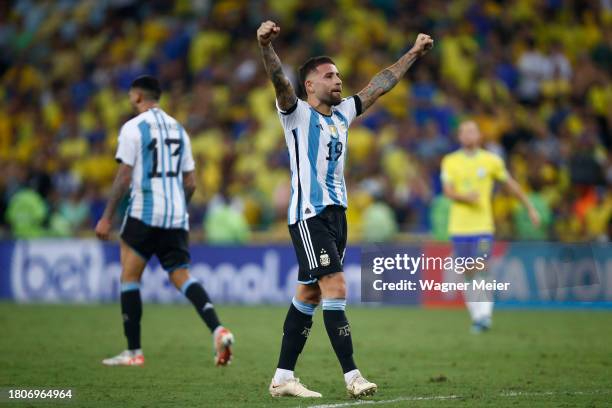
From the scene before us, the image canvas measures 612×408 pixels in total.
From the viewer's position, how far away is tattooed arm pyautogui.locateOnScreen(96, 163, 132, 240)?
31.0 feet


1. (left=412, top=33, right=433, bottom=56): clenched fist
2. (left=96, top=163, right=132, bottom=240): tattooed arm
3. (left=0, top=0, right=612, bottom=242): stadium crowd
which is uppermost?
(left=0, top=0, right=612, bottom=242): stadium crowd

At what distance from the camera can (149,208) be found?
982cm

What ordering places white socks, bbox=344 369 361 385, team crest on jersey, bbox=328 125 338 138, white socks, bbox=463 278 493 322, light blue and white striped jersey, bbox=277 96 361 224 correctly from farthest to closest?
white socks, bbox=463 278 493 322 < team crest on jersey, bbox=328 125 338 138 < light blue and white striped jersey, bbox=277 96 361 224 < white socks, bbox=344 369 361 385

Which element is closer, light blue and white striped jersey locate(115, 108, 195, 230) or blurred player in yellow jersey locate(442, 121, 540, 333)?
light blue and white striped jersey locate(115, 108, 195, 230)

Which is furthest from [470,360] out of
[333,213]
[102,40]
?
[102,40]

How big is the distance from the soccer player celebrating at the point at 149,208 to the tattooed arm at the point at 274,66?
2685mm

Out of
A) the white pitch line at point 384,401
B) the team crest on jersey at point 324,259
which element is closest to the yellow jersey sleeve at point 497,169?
the white pitch line at point 384,401

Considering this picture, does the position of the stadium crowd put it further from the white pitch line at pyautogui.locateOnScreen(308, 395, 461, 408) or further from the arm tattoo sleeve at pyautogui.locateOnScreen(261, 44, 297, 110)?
the arm tattoo sleeve at pyautogui.locateOnScreen(261, 44, 297, 110)

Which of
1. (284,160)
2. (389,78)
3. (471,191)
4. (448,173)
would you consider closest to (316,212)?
(389,78)

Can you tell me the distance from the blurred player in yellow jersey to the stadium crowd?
397 cm

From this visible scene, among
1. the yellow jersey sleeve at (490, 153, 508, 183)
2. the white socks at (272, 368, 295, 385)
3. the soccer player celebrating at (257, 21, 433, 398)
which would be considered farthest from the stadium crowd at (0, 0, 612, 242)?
the white socks at (272, 368, 295, 385)

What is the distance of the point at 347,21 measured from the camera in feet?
72.6

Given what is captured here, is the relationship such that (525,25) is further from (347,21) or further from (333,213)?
(333,213)

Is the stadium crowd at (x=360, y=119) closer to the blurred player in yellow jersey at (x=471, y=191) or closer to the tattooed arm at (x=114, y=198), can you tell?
the blurred player in yellow jersey at (x=471, y=191)
